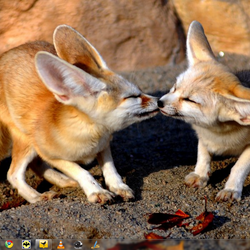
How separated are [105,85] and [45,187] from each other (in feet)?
6.05

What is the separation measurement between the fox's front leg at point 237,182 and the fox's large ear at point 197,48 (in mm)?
1061

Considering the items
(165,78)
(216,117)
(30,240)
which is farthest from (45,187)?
(165,78)

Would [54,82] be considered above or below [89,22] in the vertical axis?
above

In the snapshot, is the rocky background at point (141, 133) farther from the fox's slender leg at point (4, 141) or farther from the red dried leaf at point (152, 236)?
the fox's slender leg at point (4, 141)

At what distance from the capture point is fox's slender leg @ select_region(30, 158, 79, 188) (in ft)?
16.9

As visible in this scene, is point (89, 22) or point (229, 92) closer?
point (229, 92)

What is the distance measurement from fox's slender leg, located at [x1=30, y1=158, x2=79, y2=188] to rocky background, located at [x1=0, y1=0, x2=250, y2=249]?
9 centimetres

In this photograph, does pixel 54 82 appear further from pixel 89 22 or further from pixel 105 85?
pixel 89 22

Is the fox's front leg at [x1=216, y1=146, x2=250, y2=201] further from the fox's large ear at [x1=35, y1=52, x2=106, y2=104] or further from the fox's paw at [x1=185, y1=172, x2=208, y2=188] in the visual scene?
the fox's large ear at [x1=35, y1=52, x2=106, y2=104]

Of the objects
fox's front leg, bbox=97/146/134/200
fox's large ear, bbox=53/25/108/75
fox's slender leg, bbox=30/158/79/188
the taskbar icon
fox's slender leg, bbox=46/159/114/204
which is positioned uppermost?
fox's large ear, bbox=53/25/108/75

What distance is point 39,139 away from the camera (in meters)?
4.63

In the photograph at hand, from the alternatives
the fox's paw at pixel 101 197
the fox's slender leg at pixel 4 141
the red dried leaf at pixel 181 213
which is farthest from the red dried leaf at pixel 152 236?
the fox's slender leg at pixel 4 141

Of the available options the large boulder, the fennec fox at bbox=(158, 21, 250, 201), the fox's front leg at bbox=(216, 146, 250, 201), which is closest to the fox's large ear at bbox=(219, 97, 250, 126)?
the fennec fox at bbox=(158, 21, 250, 201)

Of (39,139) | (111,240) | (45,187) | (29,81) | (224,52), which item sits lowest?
(224,52)
